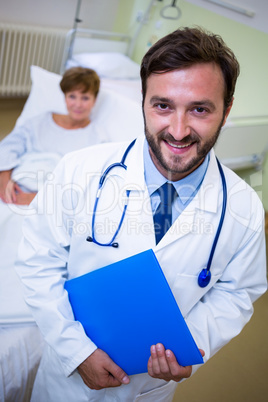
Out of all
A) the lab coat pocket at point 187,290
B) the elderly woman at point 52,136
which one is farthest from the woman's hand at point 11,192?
the lab coat pocket at point 187,290

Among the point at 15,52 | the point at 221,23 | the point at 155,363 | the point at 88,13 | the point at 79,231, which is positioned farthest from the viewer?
the point at 15,52

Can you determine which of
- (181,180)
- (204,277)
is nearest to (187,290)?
(204,277)

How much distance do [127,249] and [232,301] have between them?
1.08ft

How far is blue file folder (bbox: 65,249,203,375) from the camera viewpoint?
897mm

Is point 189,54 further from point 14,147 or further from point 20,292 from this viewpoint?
point 14,147

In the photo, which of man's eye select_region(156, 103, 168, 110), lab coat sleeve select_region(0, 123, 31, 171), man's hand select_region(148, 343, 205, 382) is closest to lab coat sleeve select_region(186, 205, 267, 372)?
man's hand select_region(148, 343, 205, 382)

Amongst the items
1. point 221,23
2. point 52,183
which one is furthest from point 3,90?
point 52,183

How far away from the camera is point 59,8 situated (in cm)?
352

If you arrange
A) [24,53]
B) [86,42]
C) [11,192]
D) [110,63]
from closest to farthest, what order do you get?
1. [11,192]
2. [110,63]
3. [86,42]
4. [24,53]

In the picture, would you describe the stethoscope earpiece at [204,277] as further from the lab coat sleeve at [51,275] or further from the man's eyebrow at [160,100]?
the man's eyebrow at [160,100]

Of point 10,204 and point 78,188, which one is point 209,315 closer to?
point 78,188

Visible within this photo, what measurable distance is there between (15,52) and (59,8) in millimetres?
563

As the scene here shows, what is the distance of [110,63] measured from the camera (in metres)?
2.56

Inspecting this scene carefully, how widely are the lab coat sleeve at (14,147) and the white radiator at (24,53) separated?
5.13ft
